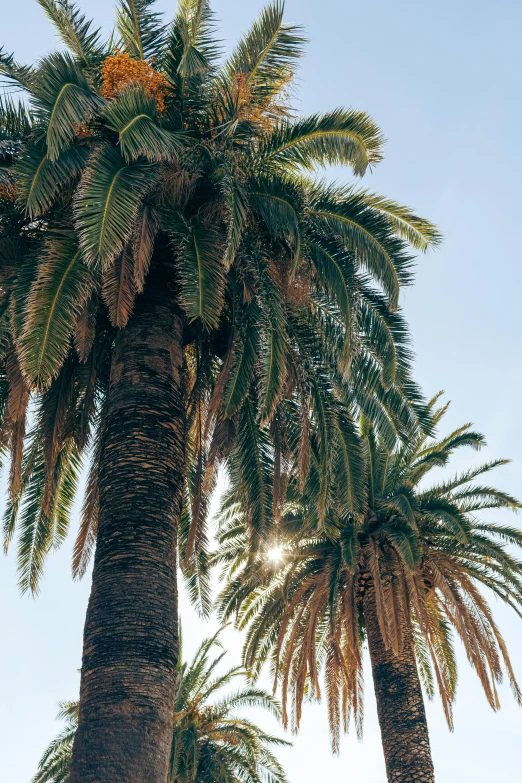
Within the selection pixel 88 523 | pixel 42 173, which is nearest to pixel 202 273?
pixel 42 173

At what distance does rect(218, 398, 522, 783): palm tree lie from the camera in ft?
54.4

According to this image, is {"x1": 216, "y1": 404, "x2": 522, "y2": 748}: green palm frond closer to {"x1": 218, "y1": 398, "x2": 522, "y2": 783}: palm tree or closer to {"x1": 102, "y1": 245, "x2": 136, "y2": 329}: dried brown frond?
{"x1": 218, "y1": 398, "x2": 522, "y2": 783}: palm tree

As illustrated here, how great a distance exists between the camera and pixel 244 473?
11.9m

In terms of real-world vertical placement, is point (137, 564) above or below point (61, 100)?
below

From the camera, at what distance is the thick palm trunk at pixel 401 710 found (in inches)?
636

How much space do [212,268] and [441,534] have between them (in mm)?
10482

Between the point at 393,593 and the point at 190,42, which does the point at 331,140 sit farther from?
the point at 393,593

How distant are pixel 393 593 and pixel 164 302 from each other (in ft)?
31.7

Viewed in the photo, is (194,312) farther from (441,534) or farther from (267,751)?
(267,751)

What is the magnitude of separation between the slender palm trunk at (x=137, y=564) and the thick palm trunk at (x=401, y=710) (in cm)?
952

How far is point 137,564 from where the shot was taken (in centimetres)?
833

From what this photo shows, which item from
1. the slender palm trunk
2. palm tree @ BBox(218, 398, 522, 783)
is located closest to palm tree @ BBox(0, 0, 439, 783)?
the slender palm trunk

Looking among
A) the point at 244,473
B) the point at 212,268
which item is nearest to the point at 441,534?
the point at 244,473

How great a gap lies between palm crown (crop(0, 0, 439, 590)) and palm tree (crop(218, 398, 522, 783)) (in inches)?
201
